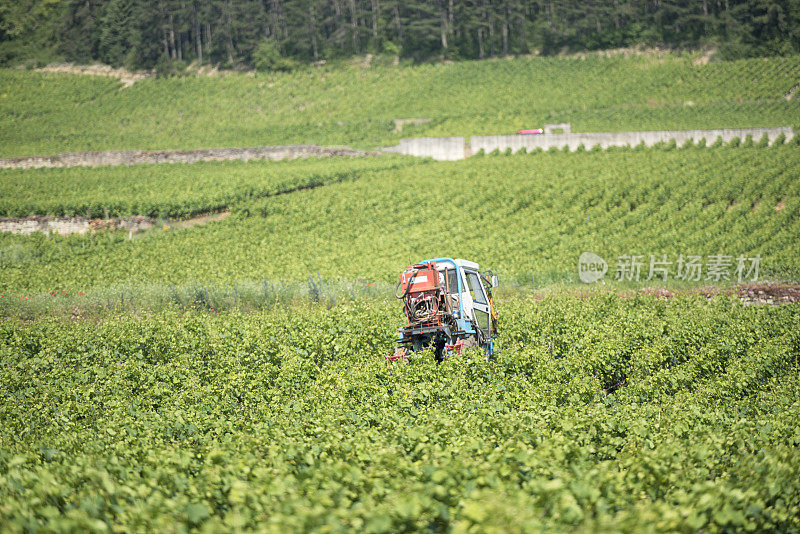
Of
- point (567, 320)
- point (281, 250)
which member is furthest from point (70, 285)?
point (567, 320)

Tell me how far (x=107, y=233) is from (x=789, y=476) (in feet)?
117

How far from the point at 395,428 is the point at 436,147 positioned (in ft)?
144

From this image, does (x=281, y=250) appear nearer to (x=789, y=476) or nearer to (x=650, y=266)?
(x=650, y=266)

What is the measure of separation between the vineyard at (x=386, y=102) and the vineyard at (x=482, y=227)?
11.2 m

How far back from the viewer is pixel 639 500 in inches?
263

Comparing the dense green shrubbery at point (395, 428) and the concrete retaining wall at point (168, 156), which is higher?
the concrete retaining wall at point (168, 156)

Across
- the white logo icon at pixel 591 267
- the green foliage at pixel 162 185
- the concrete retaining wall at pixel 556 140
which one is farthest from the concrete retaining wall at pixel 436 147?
the white logo icon at pixel 591 267

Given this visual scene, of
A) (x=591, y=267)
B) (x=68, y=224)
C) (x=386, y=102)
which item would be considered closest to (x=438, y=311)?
(x=591, y=267)

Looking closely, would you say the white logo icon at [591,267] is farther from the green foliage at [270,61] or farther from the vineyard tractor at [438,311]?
the green foliage at [270,61]

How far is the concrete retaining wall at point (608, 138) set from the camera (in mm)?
47156

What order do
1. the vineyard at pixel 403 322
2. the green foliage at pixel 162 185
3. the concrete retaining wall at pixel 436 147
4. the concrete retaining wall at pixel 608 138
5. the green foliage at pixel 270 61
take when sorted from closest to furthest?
the vineyard at pixel 403 322 → the green foliage at pixel 162 185 → the concrete retaining wall at pixel 608 138 → the concrete retaining wall at pixel 436 147 → the green foliage at pixel 270 61

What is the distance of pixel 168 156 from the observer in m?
51.9

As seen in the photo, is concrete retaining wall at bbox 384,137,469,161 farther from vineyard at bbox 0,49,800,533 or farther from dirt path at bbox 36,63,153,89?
dirt path at bbox 36,63,153,89

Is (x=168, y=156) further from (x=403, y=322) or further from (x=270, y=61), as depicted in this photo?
(x=403, y=322)
